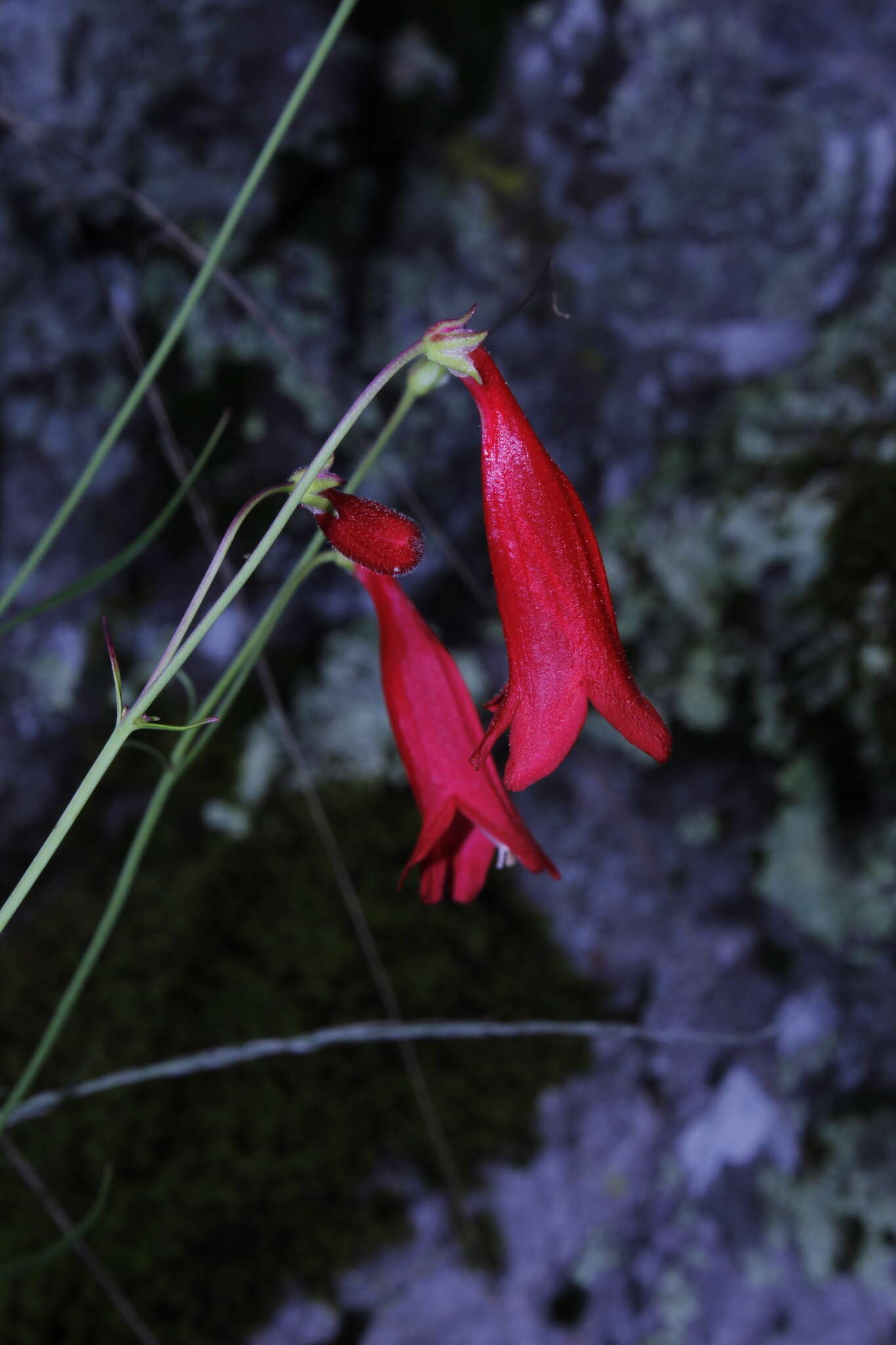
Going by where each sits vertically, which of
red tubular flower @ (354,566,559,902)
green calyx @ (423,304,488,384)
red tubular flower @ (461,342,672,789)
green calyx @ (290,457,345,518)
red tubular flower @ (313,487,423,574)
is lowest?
red tubular flower @ (354,566,559,902)

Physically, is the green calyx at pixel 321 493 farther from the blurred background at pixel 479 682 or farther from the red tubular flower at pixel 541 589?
the blurred background at pixel 479 682

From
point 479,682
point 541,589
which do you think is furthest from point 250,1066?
point 541,589

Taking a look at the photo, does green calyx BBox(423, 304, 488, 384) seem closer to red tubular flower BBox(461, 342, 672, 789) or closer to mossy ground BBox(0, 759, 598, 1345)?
red tubular flower BBox(461, 342, 672, 789)

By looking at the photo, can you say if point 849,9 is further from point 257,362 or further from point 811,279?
point 257,362

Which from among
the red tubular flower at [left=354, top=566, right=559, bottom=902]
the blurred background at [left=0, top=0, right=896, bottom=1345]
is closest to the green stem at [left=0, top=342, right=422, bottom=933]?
the red tubular flower at [left=354, top=566, right=559, bottom=902]

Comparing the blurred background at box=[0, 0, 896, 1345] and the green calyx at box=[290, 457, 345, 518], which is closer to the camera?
the green calyx at box=[290, 457, 345, 518]
